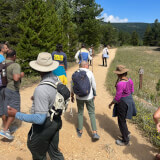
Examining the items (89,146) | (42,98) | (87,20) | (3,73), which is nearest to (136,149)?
(89,146)

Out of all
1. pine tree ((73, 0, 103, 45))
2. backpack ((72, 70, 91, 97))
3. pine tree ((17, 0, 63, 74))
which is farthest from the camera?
pine tree ((73, 0, 103, 45))

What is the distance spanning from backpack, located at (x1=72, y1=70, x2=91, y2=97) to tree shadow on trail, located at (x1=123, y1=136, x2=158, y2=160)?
68.9 inches

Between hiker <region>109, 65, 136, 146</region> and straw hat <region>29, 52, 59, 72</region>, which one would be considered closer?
straw hat <region>29, 52, 59, 72</region>

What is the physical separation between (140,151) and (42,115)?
9.13 feet

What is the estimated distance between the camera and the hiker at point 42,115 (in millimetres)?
1966

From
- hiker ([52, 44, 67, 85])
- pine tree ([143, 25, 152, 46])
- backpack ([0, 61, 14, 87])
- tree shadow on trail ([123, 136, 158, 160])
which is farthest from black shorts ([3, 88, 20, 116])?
pine tree ([143, 25, 152, 46])

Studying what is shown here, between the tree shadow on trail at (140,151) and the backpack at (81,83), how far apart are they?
1.75 m

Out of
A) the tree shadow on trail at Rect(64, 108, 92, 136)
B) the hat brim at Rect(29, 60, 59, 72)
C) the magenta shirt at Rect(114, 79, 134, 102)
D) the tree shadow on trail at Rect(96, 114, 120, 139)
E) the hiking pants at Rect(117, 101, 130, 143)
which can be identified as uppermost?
the hat brim at Rect(29, 60, 59, 72)

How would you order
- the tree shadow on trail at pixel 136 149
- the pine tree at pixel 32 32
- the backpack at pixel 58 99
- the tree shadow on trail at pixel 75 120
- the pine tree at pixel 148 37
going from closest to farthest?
the backpack at pixel 58 99, the tree shadow on trail at pixel 136 149, the tree shadow on trail at pixel 75 120, the pine tree at pixel 32 32, the pine tree at pixel 148 37

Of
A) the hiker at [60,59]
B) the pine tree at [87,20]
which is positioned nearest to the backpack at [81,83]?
the hiker at [60,59]

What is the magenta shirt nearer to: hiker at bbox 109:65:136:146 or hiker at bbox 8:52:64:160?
hiker at bbox 109:65:136:146

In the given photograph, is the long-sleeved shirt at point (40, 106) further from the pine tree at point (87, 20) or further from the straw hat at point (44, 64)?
the pine tree at point (87, 20)

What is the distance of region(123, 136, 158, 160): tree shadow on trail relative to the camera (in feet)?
11.0

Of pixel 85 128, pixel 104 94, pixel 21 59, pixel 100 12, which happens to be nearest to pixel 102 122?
pixel 85 128
